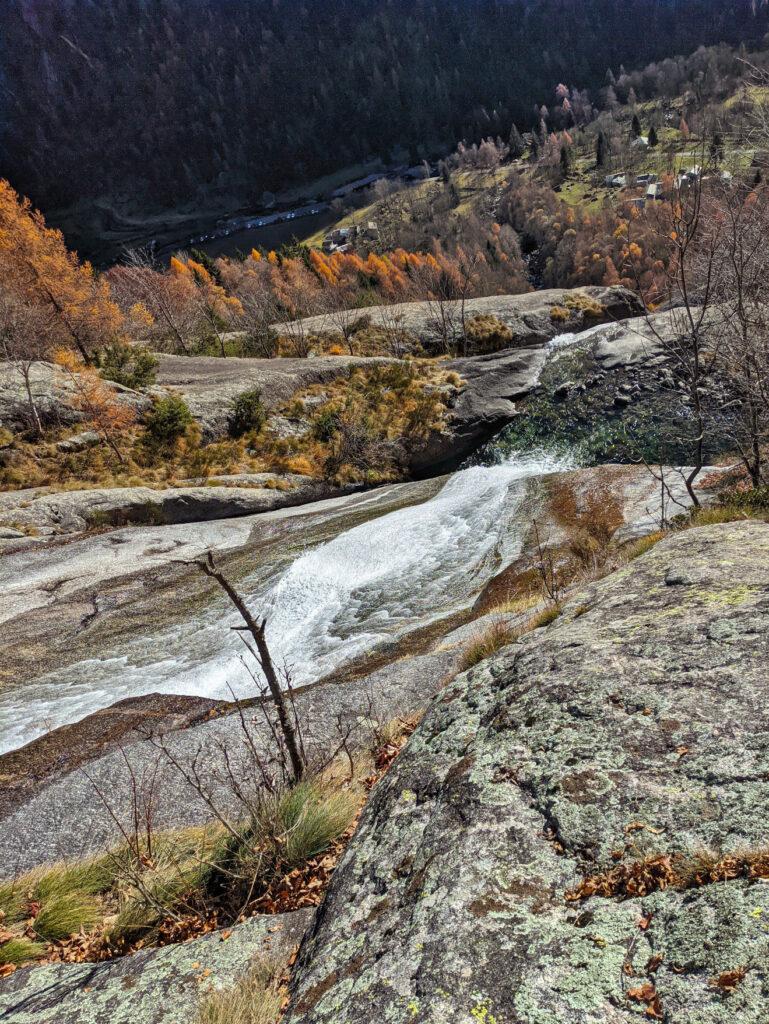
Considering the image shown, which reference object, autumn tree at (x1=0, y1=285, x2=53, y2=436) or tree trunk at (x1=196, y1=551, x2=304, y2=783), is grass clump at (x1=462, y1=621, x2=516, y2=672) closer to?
tree trunk at (x1=196, y1=551, x2=304, y2=783)

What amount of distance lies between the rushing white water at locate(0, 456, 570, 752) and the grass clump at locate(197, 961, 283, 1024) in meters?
6.56

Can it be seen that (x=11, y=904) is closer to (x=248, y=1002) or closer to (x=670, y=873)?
(x=248, y=1002)

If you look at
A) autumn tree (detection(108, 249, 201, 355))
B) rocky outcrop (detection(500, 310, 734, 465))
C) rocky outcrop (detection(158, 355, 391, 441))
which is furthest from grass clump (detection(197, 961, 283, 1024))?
autumn tree (detection(108, 249, 201, 355))

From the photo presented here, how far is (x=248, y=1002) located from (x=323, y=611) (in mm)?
12529

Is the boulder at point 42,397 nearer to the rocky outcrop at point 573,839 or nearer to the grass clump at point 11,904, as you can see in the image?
the grass clump at point 11,904

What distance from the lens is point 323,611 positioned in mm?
15406

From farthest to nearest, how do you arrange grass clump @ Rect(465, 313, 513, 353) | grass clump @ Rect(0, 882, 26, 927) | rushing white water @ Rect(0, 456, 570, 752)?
grass clump @ Rect(465, 313, 513, 353) < rushing white water @ Rect(0, 456, 570, 752) < grass clump @ Rect(0, 882, 26, 927)

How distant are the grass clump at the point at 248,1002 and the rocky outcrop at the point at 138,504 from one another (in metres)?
22.4

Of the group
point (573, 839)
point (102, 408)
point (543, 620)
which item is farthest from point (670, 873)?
point (102, 408)

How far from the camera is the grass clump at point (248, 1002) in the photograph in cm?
283

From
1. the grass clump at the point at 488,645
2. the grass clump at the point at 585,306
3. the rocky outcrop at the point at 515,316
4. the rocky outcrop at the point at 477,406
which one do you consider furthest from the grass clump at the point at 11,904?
the grass clump at the point at 585,306

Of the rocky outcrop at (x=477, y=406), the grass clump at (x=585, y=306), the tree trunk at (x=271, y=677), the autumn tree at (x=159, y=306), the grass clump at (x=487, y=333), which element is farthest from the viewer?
the autumn tree at (x=159, y=306)

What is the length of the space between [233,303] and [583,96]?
7605 inches

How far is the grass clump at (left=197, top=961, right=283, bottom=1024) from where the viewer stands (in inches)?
111
